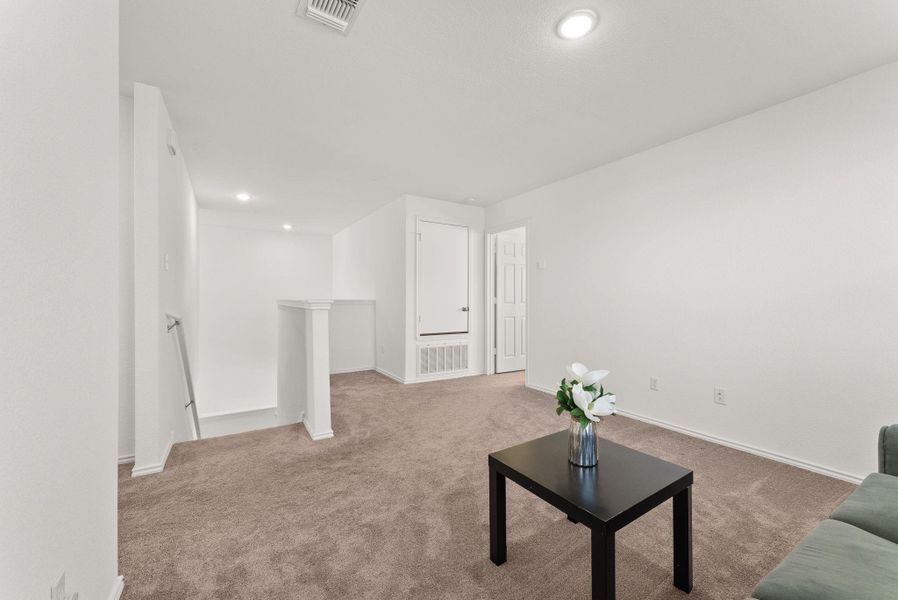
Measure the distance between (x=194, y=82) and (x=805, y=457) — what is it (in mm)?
4601

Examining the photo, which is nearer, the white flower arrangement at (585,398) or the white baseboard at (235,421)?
the white flower arrangement at (585,398)

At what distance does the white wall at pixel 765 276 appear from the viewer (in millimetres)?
2180

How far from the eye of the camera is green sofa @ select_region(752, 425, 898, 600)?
87 centimetres

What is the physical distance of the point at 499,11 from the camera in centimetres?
175

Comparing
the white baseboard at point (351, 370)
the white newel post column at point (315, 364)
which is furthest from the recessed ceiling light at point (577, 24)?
the white baseboard at point (351, 370)

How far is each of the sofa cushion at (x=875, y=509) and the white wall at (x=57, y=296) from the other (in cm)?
213

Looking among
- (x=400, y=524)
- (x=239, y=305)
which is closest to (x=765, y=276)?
(x=400, y=524)

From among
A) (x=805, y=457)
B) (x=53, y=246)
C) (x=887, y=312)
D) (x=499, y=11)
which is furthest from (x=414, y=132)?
(x=805, y=457)

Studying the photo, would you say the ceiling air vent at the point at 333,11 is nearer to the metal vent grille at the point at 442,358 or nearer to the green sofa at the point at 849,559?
the green sofa at the point at 849,559

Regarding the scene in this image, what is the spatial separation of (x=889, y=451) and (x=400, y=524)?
2.03 meters

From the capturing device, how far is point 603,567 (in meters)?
1.09

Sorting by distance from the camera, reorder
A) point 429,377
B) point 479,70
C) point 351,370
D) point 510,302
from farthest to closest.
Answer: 1. point 351,370
2. point 510,302
3. point 429,377
4. point 479,70

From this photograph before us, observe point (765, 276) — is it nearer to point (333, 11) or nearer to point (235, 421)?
point (333, 11)

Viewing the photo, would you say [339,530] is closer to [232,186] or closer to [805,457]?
[805,457]
